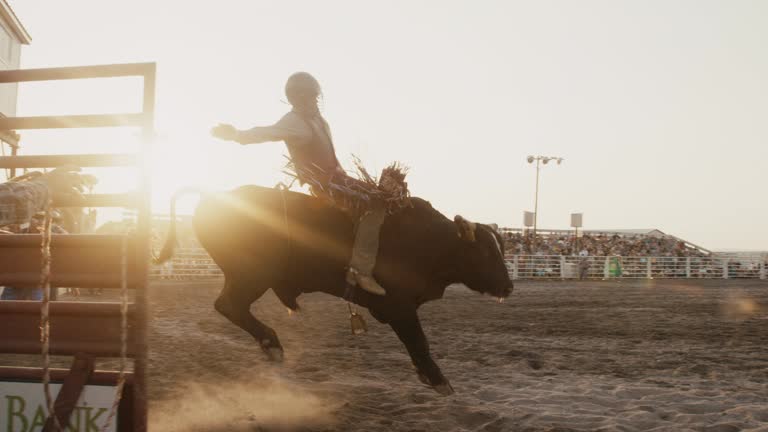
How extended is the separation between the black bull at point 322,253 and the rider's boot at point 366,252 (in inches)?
2.3

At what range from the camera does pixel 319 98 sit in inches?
179

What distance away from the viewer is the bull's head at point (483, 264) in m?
4.35

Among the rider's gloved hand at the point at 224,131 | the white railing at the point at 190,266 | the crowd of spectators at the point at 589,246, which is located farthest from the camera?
the crowd of spectators at the point at 589,246

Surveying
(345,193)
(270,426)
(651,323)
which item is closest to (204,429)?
(270,426)

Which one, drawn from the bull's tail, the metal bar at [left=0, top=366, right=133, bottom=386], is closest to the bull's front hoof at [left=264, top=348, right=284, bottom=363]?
the bull's tail

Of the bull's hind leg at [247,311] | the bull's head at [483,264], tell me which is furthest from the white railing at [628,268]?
the bull's hind leg at [247,311]

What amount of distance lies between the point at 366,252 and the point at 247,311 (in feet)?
3.10

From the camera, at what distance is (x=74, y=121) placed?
→ 2396 mm

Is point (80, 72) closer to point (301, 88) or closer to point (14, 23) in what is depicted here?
point (301, 88)

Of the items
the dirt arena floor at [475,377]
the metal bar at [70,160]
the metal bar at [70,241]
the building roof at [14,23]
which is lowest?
the dirt arena floor at [475,377]

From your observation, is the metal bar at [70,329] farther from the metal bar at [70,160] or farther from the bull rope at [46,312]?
the metal bar at [70,160]

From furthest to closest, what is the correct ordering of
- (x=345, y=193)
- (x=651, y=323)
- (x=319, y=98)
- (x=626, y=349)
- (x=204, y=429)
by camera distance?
(x=651, y=323)
(x=626, y=349)
(x=319, y=98)
(x=345, y=193)
(x=204, y=429)

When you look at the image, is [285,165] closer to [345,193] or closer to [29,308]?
[345,193]

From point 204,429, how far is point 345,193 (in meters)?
1.65
